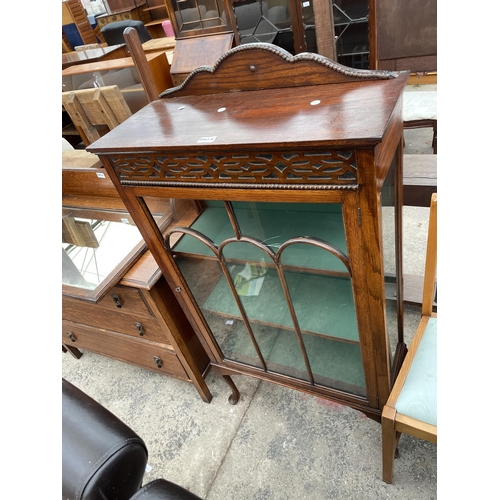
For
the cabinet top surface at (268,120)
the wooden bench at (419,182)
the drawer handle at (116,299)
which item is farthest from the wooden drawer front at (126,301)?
the wooden bench at (419,182)

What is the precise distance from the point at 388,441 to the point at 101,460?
68cm

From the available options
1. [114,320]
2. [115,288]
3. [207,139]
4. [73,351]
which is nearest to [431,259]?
[207,139]

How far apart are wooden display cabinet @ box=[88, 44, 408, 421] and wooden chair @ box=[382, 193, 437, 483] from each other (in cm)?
5

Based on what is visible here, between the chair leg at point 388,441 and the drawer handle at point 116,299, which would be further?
the drawer handle at point 116,299

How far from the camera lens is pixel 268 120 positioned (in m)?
0.58

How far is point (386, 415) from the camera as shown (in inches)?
31.3

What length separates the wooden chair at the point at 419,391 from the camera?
2.53ft

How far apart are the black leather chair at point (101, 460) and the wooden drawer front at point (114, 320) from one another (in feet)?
1.90

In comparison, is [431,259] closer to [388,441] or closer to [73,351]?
[388,441]

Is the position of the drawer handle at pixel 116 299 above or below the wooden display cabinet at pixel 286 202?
below

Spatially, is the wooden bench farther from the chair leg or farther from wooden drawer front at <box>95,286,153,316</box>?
wooden drawer front at <box>95,286,153,316</box>

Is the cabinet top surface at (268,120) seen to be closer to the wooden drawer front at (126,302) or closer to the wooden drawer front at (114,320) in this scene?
the wooden drawer front at (126,302)
